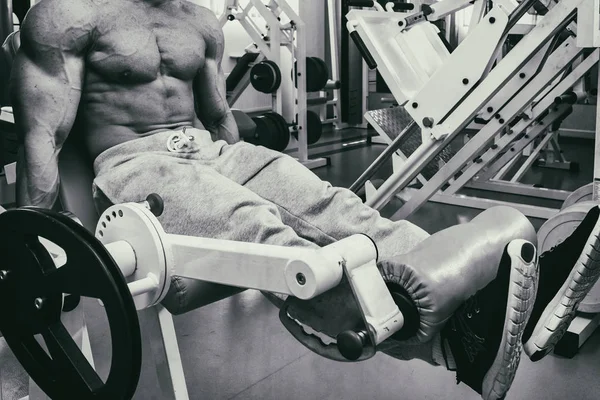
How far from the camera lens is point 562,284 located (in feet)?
3.80

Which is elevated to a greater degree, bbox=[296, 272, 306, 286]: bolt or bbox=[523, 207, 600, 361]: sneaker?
bbox=[296, 272, 306, 286]: bolt

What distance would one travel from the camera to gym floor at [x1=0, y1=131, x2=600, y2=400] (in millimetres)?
1671

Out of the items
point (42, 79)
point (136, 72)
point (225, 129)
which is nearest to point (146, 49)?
point (136, 72)

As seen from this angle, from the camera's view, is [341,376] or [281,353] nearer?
[341,376]

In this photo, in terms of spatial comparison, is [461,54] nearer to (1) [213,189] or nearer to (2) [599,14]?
(2) [599,14]

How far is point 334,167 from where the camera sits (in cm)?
497

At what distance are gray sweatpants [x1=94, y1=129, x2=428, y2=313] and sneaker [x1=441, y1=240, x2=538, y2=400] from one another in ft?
0.88

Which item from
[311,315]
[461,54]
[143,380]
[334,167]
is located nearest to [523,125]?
[461,54]

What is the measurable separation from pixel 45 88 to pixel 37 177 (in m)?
0.22

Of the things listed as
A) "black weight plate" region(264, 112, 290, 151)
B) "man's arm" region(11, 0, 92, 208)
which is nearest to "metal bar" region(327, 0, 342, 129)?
"black weight plate" region(264, 112, 290, 151)

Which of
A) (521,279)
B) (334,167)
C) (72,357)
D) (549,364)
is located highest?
(521,279)

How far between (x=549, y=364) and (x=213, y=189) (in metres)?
1.13

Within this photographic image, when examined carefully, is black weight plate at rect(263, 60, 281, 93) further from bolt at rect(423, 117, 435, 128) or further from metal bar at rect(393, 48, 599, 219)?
bolt at rect(423, 117, 435, 128)

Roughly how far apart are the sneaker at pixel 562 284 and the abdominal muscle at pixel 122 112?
106 cm
